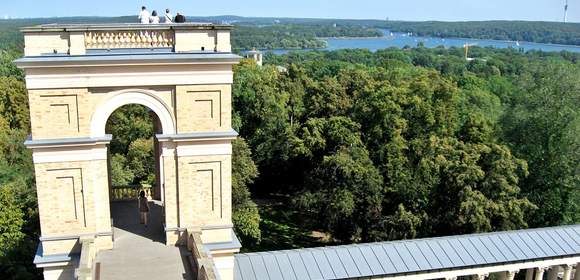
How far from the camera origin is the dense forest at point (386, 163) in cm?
2722

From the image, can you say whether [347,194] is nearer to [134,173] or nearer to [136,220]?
[136,220]

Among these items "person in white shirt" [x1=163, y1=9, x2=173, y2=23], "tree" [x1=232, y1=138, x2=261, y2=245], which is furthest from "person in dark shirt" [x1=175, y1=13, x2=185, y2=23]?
"tree" [x1=232, y1=138, x2=261, y2=245]

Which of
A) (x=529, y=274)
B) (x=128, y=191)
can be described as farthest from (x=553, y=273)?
(x=128, y=191)

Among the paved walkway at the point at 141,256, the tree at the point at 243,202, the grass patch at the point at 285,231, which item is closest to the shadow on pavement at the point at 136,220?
the paved walkway at the point at 141,256

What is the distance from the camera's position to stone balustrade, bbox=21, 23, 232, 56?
13719 mm

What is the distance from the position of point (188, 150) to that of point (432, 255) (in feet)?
35.4

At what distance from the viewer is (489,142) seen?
1203 inches

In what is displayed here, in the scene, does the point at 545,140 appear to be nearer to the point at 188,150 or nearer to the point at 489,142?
the point at 489,142

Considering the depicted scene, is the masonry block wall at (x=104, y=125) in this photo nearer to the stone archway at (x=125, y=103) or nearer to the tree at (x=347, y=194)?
the stone archway at (x=125, y=103)

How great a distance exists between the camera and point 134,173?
114 ft

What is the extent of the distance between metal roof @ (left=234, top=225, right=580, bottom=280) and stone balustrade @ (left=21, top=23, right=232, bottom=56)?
25.9 ft

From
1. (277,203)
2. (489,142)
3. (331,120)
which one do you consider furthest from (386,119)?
(277,203)

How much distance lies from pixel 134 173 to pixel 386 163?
16322 millimetres

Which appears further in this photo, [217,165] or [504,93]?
[504,93]
